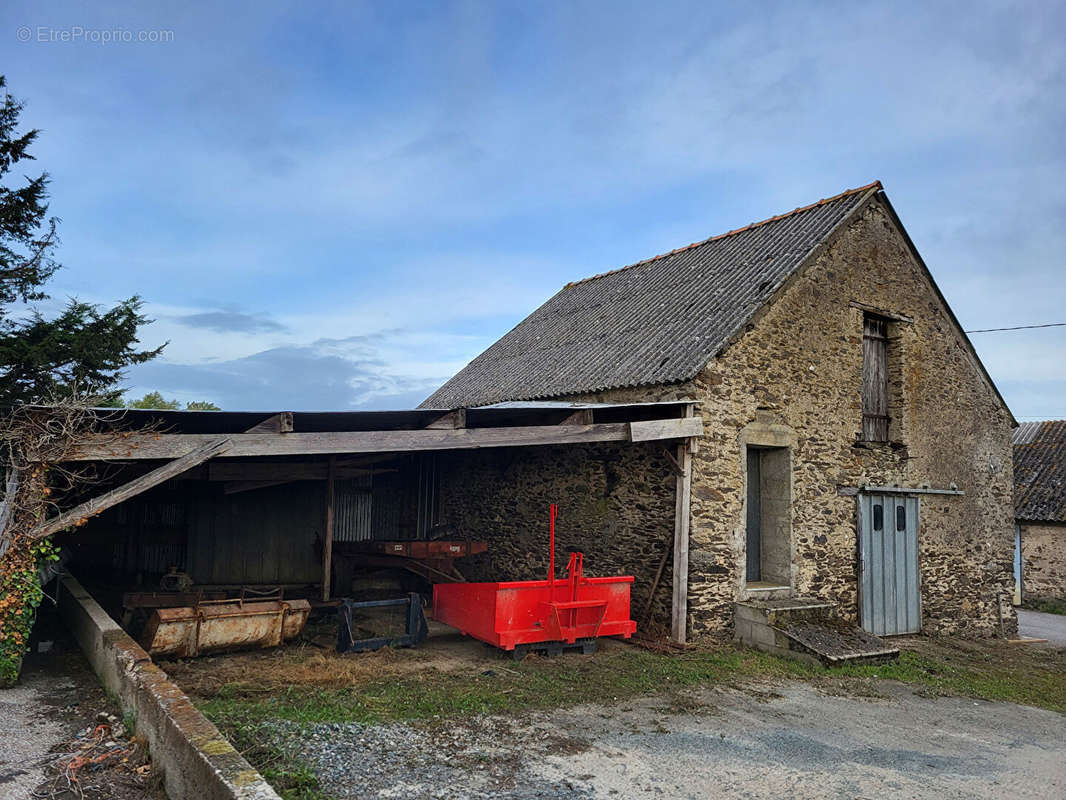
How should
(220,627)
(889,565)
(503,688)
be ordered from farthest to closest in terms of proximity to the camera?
1. (889,565)
2. (220,627)
3. (503,688)

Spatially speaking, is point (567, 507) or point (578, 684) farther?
point (567, 507)

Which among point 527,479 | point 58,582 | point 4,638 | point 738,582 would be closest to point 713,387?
point 738,582

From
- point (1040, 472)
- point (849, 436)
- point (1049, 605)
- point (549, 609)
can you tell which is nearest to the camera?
point (549, 609)

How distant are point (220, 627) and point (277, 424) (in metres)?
2.16

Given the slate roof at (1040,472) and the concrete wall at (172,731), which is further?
the slate roof at (1040,472)

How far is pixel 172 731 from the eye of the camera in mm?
4523

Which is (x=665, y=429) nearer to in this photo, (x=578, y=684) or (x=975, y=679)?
(x=578, y=684)

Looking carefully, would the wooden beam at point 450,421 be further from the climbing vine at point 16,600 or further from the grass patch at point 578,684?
the climbing vine at point 16,600

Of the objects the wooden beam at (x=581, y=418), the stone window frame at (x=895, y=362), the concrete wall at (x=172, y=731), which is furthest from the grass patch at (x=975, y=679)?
the concrete wall at (x=172, y=731)

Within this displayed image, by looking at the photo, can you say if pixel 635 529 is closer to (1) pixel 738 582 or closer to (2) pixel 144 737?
(1) pixel 738 582

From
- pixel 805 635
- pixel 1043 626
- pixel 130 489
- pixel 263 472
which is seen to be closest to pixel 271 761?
pixel 130 489

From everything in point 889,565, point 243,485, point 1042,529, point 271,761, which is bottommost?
point 271,761

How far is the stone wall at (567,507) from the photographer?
367 inches

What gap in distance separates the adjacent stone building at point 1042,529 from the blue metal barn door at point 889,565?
981cm
